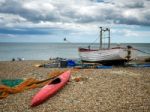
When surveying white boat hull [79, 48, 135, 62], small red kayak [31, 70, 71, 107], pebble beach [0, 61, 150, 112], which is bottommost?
pebble beach [0, 61, 150, 112]

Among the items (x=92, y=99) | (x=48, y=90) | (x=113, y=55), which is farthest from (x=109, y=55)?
(x=92, y=99)

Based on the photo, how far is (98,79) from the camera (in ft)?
65.2

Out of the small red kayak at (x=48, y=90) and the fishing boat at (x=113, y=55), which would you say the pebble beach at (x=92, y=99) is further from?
the fishing boat at (x=113, y=55)

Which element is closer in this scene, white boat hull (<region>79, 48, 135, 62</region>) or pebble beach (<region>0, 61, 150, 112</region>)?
pebble beach (<region>0, 61, 150, 112</region>)

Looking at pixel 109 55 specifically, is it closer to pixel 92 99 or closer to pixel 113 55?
pixel 113 55

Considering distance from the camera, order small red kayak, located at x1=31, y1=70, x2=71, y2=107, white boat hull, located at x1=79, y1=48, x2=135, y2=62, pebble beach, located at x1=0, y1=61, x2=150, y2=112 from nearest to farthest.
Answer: pebble beach, located at x1=0, y1=61, x2=150, y2=112 < small red kayak, located at x1=31, y1=70, x2=71, y2=107 < white boat hull, located at x1=79, y1=48, x2=135, y2=62

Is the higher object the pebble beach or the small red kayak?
the small red kayak

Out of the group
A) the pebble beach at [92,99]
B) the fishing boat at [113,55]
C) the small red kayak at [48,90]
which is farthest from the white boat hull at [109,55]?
the small red kayak at [48,90]

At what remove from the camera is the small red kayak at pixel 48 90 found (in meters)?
13.9

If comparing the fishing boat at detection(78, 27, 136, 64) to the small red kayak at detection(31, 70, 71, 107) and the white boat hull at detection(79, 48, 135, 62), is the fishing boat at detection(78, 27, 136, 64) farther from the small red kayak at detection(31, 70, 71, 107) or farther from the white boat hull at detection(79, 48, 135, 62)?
the small red kayak at detection(31, 70, 71, 107)

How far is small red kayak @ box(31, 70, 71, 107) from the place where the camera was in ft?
45.6

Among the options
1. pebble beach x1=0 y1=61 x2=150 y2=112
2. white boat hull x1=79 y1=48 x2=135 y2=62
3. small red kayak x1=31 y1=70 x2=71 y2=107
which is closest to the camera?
pebble beach x1=0 y1=61 x2=150 y2=112

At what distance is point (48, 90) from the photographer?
50.4 ft

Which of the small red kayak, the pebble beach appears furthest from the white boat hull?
the small red kayak
